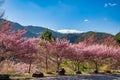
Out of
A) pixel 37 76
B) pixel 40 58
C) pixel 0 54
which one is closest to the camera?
pixel 0 54

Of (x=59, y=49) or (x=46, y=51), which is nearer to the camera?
(x=59, y=49)

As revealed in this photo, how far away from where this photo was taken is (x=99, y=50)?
210 ft

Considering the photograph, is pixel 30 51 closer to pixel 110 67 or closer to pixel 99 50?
pixel 99 50

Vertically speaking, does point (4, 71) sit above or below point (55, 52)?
below

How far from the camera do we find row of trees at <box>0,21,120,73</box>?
39312 millimetres

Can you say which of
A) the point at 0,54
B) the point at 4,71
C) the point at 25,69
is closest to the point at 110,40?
the point at 25,69

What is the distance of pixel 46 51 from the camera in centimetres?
5612

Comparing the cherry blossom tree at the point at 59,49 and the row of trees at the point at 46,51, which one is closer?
the row of trees at the point at 46,51

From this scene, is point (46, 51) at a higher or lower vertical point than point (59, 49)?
lower

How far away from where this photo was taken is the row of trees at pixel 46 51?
3931 cm

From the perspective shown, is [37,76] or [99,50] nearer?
[37,76]

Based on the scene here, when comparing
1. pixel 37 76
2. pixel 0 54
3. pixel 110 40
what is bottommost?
pixel 37 76

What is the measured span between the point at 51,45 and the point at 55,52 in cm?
164

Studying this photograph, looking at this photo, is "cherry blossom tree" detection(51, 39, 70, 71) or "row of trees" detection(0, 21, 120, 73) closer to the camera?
"row of trees" detection(0, 21, 120, 73)
